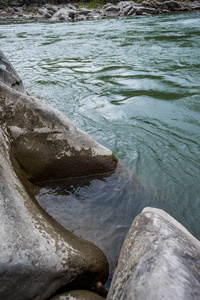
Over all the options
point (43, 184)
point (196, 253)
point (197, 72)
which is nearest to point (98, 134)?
point (43, 184)

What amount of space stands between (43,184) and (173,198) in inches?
62.5

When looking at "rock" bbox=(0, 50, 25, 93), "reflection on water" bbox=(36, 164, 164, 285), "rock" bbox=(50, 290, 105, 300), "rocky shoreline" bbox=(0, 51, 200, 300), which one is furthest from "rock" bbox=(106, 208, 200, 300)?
"rock" bbox=(0, 50, 25, 93)

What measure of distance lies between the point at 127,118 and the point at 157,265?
379 centimetres

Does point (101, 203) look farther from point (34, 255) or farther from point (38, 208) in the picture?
point (34, 255)

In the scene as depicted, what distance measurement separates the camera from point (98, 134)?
14.6ft

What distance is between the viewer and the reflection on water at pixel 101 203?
2329 mm

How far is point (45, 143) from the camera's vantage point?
2.97 metres

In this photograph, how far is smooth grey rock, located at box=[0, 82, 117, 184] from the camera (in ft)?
9.60

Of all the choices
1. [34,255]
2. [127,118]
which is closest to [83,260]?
[34,255]

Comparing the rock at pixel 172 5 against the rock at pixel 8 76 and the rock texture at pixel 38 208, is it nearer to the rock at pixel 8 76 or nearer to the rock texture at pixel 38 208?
the rock at pixel 8 76

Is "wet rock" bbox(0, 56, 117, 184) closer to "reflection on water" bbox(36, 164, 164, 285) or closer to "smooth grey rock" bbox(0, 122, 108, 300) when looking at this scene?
"reflection on water" bbox(36, 164, 164, 285)

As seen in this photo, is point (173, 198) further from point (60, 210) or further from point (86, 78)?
point (86, 78)

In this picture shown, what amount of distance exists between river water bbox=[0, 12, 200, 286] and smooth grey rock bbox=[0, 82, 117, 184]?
0.71ft

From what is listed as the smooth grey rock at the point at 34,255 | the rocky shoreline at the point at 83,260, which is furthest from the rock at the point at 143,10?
the smooth grey rock at the point at 34,255
